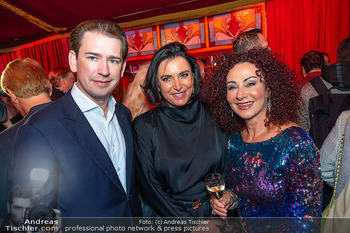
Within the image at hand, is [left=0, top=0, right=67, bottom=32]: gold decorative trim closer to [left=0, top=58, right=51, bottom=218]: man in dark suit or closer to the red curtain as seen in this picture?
the red curtain

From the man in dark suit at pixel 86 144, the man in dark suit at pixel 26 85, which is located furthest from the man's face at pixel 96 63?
the man in dark suit at pixel 26 85

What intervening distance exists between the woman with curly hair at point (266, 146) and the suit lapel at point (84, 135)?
76 centimetres

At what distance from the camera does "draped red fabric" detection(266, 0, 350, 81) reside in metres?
3.92

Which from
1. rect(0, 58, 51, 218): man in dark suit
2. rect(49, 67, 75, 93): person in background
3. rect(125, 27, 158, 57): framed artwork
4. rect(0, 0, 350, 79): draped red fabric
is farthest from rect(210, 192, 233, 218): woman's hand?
rect(125, 27, 158, 57): framed artwork

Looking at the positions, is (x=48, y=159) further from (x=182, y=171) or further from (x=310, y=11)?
(x=310, y=11)

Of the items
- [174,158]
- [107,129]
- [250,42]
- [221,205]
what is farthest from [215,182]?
[250,42]

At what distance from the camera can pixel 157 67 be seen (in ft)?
6.34

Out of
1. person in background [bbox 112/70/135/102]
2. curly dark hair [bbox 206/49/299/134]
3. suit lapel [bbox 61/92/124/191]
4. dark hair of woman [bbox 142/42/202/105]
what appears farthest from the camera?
person in background [bbox 112/70/135/102]

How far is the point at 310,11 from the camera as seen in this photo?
13.5ft

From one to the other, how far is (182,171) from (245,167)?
1.43 ft

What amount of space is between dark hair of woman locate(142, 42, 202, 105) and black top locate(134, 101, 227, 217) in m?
0.25

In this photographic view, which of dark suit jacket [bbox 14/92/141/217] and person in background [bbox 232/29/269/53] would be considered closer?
dark suit jacket [bbox 14/92/141/217]

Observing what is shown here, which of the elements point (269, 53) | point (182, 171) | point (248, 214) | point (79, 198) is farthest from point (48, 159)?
point (269, 53)

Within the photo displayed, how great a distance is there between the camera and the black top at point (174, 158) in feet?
5.48
